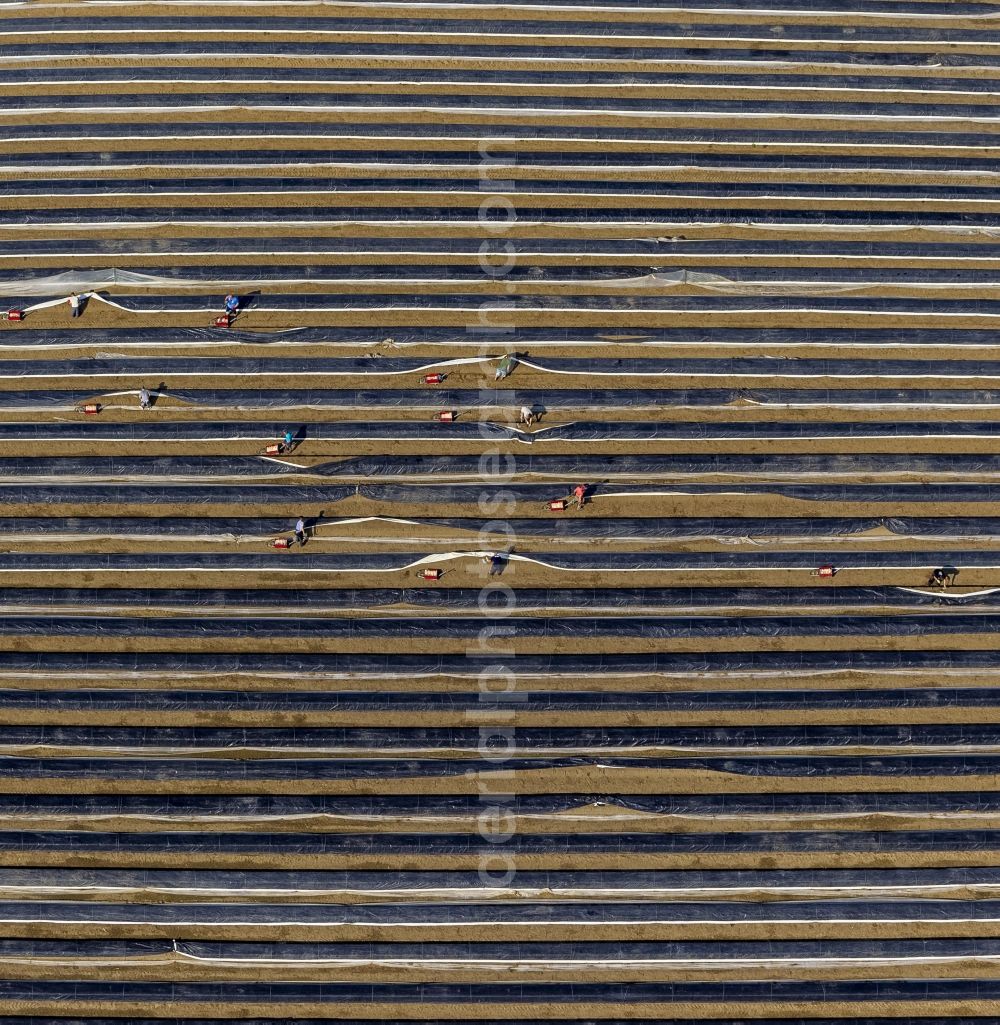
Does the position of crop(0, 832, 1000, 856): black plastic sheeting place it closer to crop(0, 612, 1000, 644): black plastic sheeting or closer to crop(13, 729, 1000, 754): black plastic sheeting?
crop(13, 729, 1000, 754): black plastic sheeting

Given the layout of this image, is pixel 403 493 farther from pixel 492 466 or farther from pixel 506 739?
pixel 506 739

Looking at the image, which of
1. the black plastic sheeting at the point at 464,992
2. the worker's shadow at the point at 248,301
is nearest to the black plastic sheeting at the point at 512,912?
the black plastic sheeting at the point at 464,992

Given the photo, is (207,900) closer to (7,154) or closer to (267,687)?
(267,687)

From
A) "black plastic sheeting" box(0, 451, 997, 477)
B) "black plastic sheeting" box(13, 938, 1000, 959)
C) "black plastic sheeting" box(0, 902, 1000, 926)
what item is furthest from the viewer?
"black plastic sheeting" box(0, 451, 997, 477)

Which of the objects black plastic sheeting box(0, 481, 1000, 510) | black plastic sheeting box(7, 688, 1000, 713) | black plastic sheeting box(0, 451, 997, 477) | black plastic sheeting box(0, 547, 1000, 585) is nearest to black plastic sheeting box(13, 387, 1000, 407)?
→ black plastic sheeting box(0, 451, 997, 477)

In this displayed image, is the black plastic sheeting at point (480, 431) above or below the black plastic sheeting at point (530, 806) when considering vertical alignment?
above

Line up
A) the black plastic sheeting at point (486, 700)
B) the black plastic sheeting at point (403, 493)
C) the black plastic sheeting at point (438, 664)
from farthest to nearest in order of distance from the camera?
A: 1. the black plastic sheeting at point (403, 493)
2. the black plastic sheeting at point (438, 664)
3. the black plastic sheeting at point (486, 700)

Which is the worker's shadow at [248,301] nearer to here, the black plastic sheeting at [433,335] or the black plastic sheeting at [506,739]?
the black plastic sheeting at [433,335]

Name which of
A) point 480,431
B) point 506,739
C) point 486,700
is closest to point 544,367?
point 480,431

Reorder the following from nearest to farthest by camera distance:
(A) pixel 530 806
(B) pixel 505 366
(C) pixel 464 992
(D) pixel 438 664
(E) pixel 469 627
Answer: (C) pixel 464 992 → (A) pixel 530 806 → (D) pixel 438 664 → (E) pixel 469 627 → (B) pixel 505 366

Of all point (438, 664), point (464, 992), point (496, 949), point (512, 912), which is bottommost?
point (464, 992)

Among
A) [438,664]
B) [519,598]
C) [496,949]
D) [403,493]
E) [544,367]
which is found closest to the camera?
[496,949]
